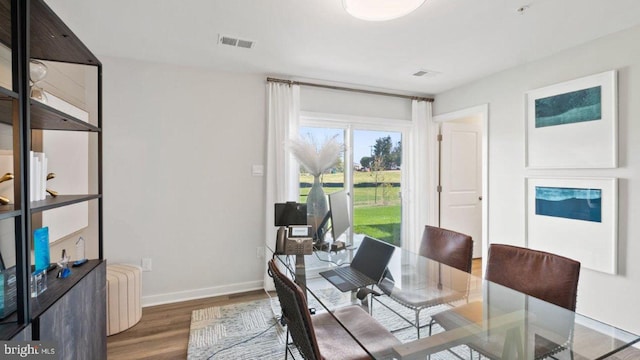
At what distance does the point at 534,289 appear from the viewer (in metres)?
1.67

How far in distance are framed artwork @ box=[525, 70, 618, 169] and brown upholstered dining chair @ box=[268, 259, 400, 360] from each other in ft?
7.95

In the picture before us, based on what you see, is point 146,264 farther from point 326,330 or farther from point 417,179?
point 417,179

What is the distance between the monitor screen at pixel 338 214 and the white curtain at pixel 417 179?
1.84 metres

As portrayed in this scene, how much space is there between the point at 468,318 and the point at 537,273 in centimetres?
53

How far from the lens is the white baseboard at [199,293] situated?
291 cm

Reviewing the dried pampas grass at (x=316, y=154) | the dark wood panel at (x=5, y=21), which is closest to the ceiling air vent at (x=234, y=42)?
the dried pampas grass at (x=316, y=154)

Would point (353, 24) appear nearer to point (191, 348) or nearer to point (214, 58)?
point (214, 58)

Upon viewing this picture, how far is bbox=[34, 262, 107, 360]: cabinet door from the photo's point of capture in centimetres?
123

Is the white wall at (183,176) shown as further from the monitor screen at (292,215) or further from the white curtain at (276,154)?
the monitor screen at (292,215)

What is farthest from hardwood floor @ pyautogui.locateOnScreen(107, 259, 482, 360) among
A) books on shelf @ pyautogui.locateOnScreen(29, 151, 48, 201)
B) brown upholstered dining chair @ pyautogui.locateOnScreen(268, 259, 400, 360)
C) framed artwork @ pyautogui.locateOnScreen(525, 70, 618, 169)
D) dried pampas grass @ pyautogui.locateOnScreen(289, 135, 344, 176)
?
framed artwork @ pyautogui.locateOnScreen(525, 70, 618, 169)

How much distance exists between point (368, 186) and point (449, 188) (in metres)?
1.28

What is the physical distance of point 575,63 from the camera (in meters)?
2.62

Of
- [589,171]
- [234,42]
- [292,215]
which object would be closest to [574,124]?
[589,171]

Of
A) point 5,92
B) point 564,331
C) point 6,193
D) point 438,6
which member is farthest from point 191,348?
point 438,6
